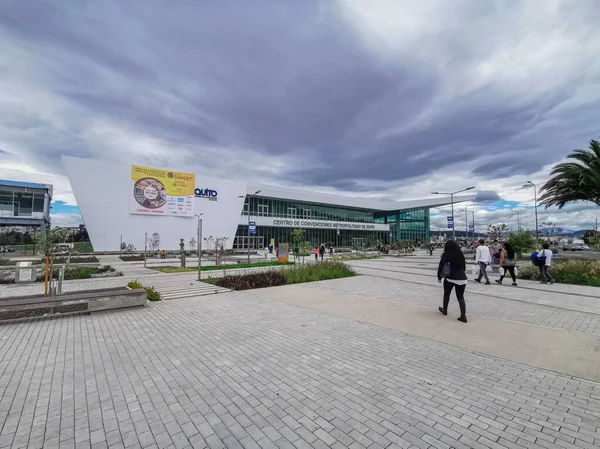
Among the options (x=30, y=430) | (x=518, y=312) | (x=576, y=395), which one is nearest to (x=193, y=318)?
(x=30, y=430)

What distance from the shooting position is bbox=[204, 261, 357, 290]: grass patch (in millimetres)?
12531

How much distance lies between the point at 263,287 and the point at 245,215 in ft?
129

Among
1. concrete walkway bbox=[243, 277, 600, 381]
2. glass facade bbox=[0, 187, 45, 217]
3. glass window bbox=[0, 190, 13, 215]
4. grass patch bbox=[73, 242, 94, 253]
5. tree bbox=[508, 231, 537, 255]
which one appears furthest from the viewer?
glass facade bbox=[0, 187, 45, 217]

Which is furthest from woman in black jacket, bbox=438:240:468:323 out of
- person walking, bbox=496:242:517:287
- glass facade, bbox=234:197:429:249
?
glass facade, bbox=234:197:429:249

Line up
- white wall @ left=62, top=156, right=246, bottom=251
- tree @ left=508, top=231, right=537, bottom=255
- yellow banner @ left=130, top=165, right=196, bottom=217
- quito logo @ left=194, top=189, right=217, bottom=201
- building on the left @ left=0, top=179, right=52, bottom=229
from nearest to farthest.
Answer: tree @ left=508, top=231, right=537, bottom=255
white wall @ left=62, top=156, right=246, bottom=251
yellow banner @ left=130, top=165, right=196, bottom=217
building on the left @ left=0, top=179, right=52, bottom=229
quito logo @ left=194, top=189, right=217, bottom=201

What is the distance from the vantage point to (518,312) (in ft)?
25.6

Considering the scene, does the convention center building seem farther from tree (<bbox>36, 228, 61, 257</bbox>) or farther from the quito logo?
tree (<bbox>36, 228, 61, 257</bbox>)

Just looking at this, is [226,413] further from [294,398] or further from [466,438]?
[466,438]

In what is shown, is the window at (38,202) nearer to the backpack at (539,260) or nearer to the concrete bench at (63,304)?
the concrete bench at (63,304)

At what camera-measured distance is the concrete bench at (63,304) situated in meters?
7.19

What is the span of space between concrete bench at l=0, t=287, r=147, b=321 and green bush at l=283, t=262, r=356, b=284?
707 cm

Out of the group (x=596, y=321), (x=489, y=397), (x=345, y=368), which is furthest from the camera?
(x=596, y=321)

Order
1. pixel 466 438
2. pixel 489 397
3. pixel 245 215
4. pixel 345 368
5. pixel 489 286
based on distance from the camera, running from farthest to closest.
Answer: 1. pixel 245 215
2. pixel 489 286
3. pixel 345 368
4. pixel 489 397
5. pixel 466 438

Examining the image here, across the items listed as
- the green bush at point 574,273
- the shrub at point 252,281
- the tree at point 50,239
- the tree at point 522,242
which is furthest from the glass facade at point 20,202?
the tree at point 522,242
